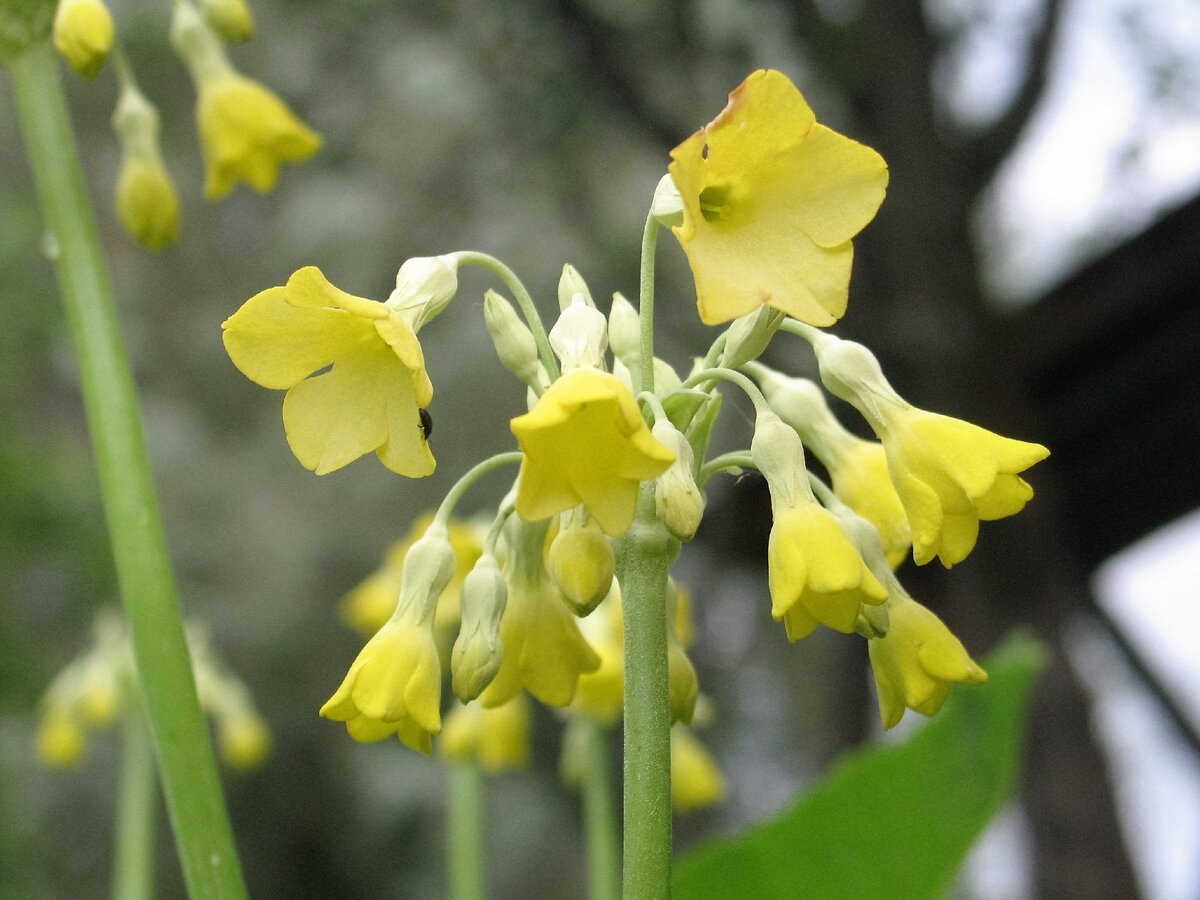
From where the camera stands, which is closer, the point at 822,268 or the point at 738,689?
the point at 822,268

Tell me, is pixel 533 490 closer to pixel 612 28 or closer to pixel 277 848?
pixel 612 28

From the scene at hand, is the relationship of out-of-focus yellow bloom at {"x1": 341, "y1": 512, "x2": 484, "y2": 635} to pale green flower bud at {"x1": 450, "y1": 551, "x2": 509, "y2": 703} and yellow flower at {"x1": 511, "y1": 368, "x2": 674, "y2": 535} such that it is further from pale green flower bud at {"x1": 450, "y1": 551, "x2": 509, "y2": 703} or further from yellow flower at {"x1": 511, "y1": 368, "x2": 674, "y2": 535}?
yellow flower at {"x1": 511, "y1": 368, "x2": 674, "y2": 535}

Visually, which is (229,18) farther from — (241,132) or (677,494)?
(677,494)

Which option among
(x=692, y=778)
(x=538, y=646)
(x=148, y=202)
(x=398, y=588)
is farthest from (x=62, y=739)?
(x=538, y=646)

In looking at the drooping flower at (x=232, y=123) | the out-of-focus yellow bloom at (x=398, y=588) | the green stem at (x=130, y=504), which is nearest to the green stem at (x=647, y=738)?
the green stem at (x=130, y=504)

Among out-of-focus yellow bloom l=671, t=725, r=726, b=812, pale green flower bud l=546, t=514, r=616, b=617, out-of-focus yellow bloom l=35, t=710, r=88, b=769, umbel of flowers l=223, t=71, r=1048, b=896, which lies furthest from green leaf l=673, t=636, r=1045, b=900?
out-of-focus yellow bloom l=35, t=710, r=88, b=769

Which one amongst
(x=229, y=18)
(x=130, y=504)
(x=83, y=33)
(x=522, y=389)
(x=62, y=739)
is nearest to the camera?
(x=130, y=504)

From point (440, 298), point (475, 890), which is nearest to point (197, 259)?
point (475, 890)
